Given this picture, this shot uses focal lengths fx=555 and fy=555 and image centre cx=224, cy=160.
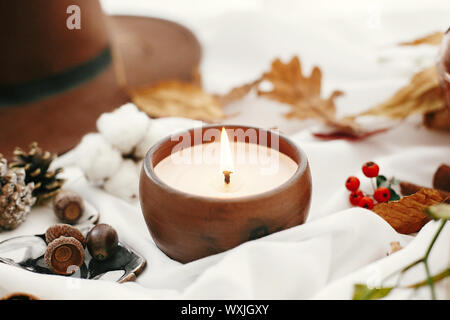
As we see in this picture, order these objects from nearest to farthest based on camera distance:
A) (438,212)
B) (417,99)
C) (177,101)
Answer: (438,212), (417,99), (177,101)

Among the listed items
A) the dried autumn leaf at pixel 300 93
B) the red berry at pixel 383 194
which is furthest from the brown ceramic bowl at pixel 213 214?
the dried autumn leaf at pixel 300 93

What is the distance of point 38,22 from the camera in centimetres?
63

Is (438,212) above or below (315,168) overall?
above

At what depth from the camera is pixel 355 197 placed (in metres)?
0.55

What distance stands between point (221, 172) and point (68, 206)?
16 centimetres

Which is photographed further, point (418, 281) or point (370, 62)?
point (370, 62)

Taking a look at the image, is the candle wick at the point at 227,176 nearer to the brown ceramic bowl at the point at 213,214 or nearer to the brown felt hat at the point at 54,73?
the brown ceramic bowl at the point at 213,214

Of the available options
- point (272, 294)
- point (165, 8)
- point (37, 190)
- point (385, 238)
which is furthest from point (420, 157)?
point (165, 8)

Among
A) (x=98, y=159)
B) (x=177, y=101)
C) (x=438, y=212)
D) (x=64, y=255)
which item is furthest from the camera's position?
(x=177, y=101)

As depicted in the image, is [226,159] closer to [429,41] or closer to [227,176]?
[227,176]

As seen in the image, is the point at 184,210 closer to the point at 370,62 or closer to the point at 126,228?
the point at 126,228

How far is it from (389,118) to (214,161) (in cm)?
29

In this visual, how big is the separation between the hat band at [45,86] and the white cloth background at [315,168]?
88 millimetres

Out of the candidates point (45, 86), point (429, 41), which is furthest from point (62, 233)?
point (429, 41)
